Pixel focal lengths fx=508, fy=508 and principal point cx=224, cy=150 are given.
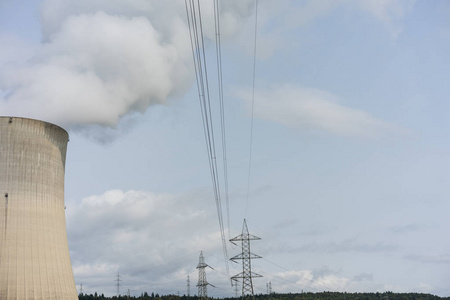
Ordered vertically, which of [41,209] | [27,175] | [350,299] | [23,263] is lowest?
[350,299]

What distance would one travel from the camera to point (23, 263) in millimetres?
23547

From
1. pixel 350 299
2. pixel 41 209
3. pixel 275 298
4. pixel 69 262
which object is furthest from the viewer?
pixel 350 299

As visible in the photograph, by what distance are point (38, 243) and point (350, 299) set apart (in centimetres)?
11238

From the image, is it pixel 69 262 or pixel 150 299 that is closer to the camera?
pixel 69 262

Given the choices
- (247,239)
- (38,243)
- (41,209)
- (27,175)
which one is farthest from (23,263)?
(247,239)

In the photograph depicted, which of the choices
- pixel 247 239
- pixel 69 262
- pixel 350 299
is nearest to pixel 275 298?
pixel 350 299

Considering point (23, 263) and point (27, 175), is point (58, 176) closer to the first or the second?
point (27, 175)

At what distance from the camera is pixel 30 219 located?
24188mm

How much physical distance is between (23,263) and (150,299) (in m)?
77.8

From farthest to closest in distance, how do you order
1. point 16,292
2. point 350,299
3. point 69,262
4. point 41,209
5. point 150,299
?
point 350,299 < point 150,299 < point 69,262 < point 41,209 < point 16,292

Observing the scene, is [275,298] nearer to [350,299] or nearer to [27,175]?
[350,299]

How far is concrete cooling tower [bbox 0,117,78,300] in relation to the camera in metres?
23.5

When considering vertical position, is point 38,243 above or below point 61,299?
above

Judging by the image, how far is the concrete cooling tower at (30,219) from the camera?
77.0 feet
